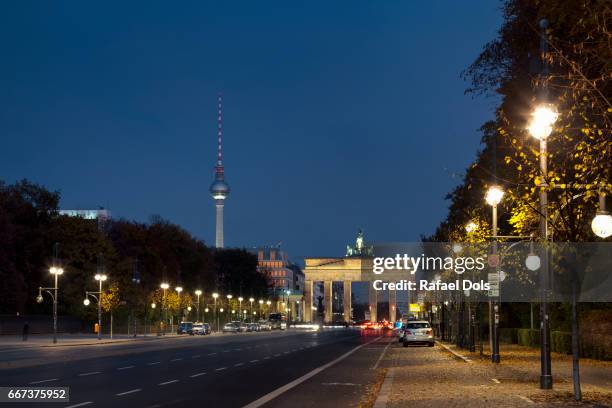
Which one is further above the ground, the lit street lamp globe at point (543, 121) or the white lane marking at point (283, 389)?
the lit street lamp globe at point (543, 121)

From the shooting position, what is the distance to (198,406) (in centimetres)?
2117

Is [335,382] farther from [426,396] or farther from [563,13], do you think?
[563,13]

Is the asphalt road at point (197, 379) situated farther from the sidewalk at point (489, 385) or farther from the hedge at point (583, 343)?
the hedge at point (583, 343)

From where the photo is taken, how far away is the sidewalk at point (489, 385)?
21.0m

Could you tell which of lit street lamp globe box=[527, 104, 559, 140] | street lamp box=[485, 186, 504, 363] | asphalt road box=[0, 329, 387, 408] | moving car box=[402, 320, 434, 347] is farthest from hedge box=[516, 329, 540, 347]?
lit street lamp globe box=[527, 104, 559, 140]

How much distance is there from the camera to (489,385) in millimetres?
26625

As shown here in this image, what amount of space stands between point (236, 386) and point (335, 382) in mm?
3673

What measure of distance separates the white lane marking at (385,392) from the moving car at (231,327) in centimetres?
9186

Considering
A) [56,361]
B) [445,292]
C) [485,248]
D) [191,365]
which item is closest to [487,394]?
[191,365]

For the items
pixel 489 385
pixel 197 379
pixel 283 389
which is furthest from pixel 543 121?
pixel 197 379

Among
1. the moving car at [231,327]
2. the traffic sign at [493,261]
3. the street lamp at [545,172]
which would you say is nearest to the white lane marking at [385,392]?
the street lamp at [545,172]

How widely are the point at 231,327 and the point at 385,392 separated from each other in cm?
10083

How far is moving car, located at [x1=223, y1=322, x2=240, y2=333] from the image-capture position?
4855 inches

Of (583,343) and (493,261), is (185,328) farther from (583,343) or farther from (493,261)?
(493,261)
